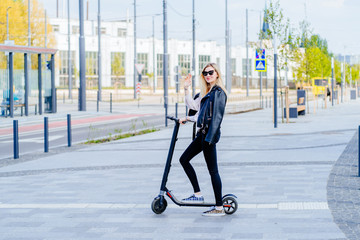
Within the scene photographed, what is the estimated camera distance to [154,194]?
846cm

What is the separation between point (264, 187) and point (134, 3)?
58518mm

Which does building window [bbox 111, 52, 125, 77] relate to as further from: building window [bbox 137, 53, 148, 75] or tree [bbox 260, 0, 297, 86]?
tree [bbox 260, 0, 297, 86]

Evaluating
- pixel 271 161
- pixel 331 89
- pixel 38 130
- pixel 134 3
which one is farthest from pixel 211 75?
pixel 134 3

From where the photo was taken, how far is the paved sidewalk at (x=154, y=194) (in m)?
6.34

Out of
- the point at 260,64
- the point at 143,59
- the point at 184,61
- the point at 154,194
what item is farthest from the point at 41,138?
the point at 184,61

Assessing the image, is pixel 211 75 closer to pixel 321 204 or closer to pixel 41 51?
pixel 321 204

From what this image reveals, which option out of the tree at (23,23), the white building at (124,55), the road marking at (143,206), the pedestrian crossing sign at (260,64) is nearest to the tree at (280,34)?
the pedestrian crossing sign at (260,64)

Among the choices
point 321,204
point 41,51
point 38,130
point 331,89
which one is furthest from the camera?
point 331,89

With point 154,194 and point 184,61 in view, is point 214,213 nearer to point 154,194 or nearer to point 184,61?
point 154,194

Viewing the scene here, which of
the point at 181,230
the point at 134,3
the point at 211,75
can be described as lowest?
the point at 181,230

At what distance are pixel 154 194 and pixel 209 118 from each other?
6.58 ft

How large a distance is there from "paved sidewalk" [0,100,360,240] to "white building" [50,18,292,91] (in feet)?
239

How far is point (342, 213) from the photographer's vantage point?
23.0 feet

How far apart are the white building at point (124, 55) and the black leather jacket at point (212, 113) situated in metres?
78.9
